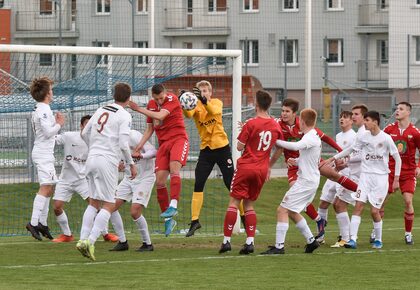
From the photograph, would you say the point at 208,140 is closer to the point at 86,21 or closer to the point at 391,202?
the point at 391,202

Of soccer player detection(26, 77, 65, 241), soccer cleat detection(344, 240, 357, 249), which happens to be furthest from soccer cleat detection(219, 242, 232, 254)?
soccer player detection(26, 77, 65, 241)

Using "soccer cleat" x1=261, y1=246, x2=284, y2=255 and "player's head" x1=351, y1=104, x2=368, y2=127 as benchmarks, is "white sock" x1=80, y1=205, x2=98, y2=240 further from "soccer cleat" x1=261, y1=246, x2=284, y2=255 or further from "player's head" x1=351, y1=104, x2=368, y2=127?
"player's head" x1=351, y1=104, x2=368, y2=127

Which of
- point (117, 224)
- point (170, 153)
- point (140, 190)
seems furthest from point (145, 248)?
point (170, 153)

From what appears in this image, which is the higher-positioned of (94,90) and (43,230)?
(94,90)

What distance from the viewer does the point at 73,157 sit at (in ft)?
57.4

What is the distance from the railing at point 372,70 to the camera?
51441 mm

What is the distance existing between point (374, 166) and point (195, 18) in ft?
123

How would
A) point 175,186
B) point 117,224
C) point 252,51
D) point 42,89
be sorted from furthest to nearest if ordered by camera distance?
1. point 252,51
2. point 175,186
3. point 42,89
4. point 117,224

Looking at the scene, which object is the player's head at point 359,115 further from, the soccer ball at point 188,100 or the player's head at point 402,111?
the soccer ball at point 188,100

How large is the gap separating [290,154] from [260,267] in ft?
10.9

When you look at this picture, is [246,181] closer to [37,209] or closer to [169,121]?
[169,121]

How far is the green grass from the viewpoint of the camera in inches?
472

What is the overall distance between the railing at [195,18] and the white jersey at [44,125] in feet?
102

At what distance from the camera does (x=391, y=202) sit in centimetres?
2767
